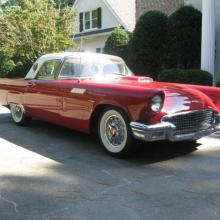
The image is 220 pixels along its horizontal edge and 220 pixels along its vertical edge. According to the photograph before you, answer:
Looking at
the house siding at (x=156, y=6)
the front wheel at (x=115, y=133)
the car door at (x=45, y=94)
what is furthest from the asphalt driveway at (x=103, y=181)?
the house siding at (x=156, y=6)

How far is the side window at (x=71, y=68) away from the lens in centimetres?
743

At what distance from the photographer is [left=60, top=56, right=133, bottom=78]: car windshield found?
7.40m

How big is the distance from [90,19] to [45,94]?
23.0m

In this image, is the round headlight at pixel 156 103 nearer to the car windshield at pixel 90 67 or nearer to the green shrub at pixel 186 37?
the car windshield at pixel 90 67

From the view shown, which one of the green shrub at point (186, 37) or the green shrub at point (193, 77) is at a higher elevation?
the green shrub at point (186, 37)

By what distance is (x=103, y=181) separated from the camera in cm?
517

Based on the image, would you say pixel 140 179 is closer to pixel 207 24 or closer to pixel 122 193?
pixel 122 193

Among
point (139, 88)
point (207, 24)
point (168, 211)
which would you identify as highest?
point (207, 24)

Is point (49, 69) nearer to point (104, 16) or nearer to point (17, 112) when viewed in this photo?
point (17, 112)

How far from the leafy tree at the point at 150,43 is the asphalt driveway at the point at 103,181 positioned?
9.73 meters

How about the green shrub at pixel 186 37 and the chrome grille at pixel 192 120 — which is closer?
the chrome grille at pixel 192 120

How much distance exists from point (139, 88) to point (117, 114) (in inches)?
19.1

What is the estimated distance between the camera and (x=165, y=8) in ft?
92.8

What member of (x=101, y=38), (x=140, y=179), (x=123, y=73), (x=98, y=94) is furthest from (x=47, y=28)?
(x=140, y=179)
